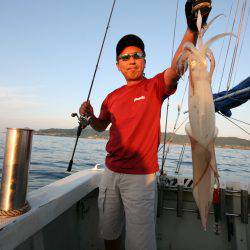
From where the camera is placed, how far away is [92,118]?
347 centimetres

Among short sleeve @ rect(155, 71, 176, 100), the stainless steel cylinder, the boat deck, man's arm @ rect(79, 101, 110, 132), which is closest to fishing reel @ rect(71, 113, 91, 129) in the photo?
man's arm @ rect(79, 101, 110, 132)

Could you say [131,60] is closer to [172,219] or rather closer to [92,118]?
[92,118]

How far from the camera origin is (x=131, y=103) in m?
2.85

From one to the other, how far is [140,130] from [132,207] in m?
0.78

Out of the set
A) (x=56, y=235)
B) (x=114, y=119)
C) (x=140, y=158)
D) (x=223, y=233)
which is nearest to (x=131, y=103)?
(x=114, y=119)

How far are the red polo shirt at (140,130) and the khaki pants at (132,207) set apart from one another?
110mm

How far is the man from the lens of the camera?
2611mm

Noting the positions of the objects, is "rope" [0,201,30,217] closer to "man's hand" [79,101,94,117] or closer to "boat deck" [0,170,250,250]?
"boat deck" [0,170,250,250]

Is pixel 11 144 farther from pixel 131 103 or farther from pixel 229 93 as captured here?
pixel 229 93

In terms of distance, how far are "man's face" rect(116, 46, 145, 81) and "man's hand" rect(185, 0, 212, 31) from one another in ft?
3.43

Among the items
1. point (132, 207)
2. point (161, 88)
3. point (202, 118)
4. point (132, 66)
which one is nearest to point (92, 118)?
point (132, 66)

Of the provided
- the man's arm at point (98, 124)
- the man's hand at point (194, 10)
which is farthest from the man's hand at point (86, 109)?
the man's hand at point (194, 10)

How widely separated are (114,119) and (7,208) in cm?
146

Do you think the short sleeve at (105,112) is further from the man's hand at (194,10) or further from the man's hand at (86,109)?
the man's hand at (194,10)
